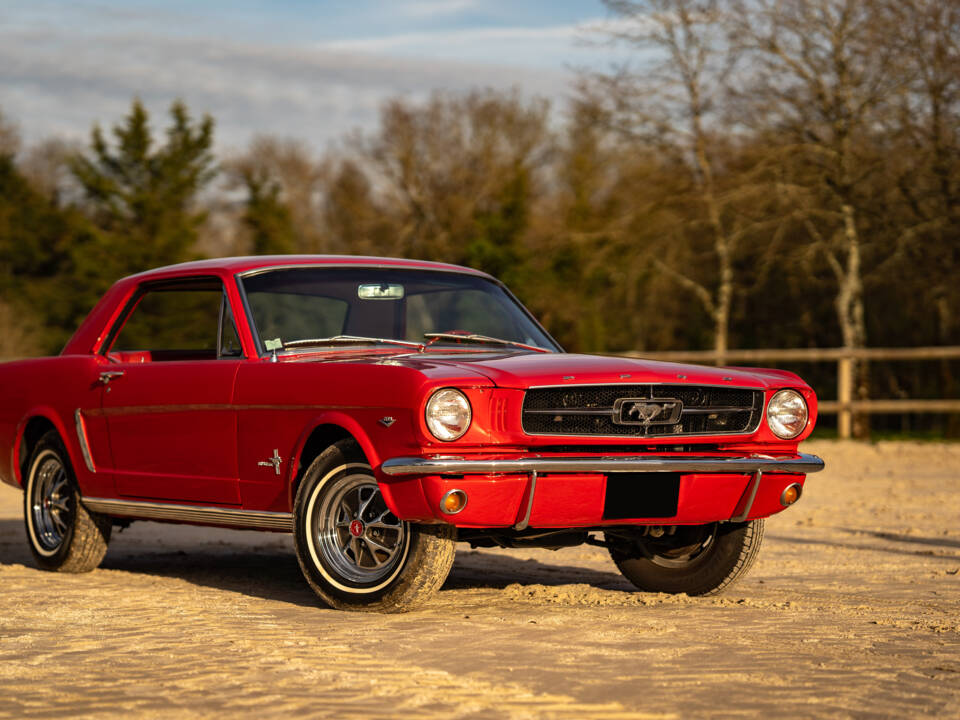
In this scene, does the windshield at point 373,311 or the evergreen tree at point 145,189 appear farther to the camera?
the evergreen tree at point 145,189

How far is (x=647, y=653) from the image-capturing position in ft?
16.2

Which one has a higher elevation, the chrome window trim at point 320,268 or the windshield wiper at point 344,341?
the chrome window trim at point 320,268

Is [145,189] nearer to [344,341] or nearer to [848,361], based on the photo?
[848,361]

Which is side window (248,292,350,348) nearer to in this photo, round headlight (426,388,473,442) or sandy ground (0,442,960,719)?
sandy ground (0,442,960,719)

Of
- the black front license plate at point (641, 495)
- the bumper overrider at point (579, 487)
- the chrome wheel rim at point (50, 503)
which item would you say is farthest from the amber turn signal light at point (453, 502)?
the chrome wheel rim at point (50, 503)

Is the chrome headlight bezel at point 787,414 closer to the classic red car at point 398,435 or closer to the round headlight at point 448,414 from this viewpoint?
the classic red car at point 398,435

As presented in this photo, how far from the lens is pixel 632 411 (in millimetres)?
5805

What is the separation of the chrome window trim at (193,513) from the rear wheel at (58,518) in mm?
178

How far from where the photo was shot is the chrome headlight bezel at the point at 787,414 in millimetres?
6309

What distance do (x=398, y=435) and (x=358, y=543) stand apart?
0.68 metres

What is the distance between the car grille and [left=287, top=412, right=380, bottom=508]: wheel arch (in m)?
0.65

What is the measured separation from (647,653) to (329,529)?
1.68 metres

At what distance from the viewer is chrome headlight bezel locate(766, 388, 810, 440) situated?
20.7 ft

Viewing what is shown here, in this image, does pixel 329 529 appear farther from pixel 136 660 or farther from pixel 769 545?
pixel 769 545
